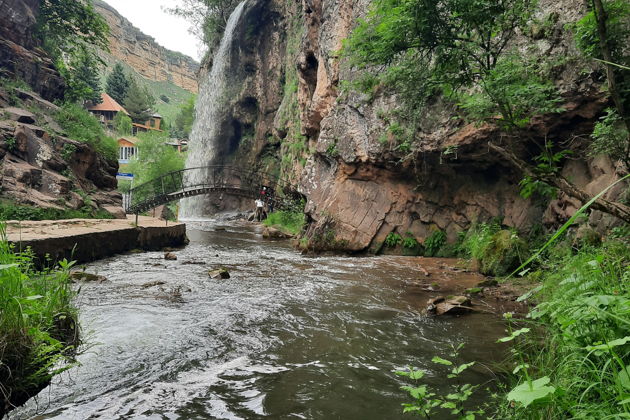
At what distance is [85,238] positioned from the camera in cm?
959

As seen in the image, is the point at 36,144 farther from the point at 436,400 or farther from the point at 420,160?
the point at 436,400

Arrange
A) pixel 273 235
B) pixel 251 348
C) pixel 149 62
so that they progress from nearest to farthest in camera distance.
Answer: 1. pixel 251 348
2. pixel 273 235
3. pixel 149 62

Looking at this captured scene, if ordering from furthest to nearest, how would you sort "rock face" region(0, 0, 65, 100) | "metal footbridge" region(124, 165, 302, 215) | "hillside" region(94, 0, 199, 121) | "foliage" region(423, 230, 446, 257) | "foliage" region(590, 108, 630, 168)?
"hillside" region(94, 0, 199, 121), "metal footbridge" region(124, 165, 302, 215), "rock face" region(0, 0, 65, 100), "foliage" region(423, 230, 446, 257), "foliage" region(590, 108, 630, 168)

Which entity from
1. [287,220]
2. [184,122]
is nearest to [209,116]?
[287,220]

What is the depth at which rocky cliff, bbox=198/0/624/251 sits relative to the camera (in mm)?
8445

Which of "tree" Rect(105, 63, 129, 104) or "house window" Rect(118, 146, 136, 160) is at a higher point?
"tree" Rect(105, 63, 129, 104)

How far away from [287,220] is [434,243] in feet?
37.7

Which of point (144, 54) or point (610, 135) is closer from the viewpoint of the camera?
point (610, 135)

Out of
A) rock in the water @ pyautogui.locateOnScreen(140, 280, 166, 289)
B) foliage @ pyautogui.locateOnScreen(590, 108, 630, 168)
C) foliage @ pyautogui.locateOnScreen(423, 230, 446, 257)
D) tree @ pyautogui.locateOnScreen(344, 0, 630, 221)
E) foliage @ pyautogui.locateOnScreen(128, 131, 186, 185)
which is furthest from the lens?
foliage @ pyautogui.locateOnScreen(128, 131, 186, 185)

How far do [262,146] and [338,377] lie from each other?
2922 centimetres

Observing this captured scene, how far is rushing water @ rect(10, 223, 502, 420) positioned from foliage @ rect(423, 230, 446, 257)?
14.9ft

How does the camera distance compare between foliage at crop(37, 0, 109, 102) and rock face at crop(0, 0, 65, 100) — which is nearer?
rock face at crop(0, 0, 65, 100)

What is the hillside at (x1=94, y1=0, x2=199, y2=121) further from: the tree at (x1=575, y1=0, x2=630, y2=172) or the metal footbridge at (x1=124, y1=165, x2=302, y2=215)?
the tree at (x1=575, y1=0, x2=630, y2=172)

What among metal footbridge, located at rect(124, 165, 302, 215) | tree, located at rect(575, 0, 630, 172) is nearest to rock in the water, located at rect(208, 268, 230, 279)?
tree, located at rect(575, 0, 630, 172)
